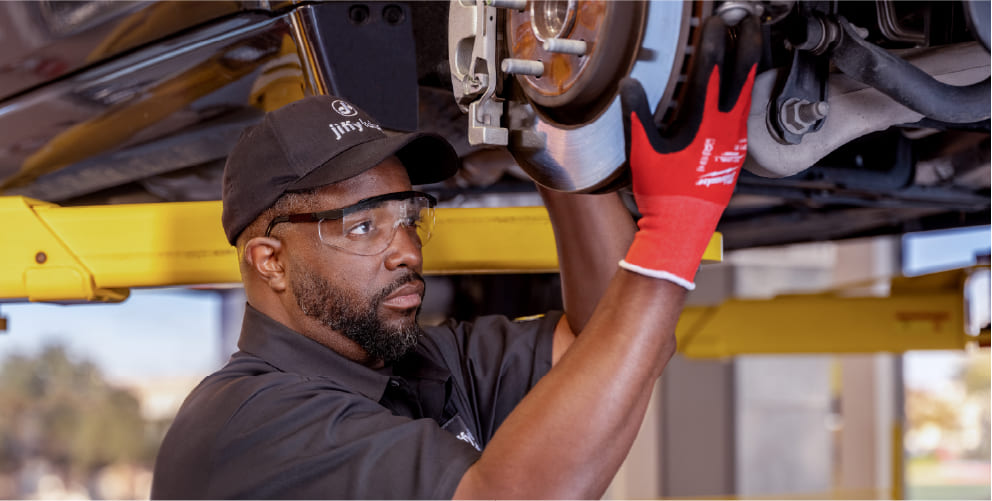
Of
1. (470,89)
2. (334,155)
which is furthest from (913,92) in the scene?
(334,155)

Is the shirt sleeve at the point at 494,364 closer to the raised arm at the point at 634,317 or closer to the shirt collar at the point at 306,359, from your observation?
Answer: the shirt collar at the point at 306,359

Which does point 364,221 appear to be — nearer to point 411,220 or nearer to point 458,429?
point 411,220

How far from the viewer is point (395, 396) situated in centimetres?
128

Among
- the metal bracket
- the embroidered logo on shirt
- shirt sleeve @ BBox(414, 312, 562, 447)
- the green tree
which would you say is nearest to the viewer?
the metal bracket

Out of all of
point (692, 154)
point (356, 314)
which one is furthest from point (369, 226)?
point (692, 154)

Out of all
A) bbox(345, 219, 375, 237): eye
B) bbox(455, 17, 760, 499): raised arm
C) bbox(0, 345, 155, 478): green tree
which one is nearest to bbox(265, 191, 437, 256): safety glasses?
bbox(345, 219, 375, 237): eye

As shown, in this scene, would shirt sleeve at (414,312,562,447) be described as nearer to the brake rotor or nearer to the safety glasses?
the safety glasses

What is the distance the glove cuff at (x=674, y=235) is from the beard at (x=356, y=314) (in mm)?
452

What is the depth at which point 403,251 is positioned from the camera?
4.03 feet

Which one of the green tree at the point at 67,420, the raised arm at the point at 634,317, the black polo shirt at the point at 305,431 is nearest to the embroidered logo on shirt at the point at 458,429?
the black polo shirt at the point at 305,431

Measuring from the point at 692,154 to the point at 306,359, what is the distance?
2.09 feet

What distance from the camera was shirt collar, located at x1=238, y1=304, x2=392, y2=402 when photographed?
3.99 feet

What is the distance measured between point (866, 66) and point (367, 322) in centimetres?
70

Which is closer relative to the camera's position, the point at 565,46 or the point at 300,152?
the point at 565,46
